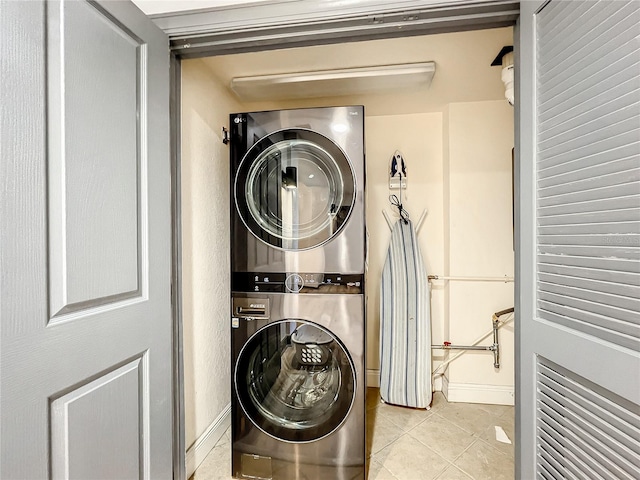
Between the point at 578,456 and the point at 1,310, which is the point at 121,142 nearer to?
the point at 1,310

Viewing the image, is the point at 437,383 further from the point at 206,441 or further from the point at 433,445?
the point at 206,441

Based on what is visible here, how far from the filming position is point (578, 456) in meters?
0.83

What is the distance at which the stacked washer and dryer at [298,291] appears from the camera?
1.46 metres

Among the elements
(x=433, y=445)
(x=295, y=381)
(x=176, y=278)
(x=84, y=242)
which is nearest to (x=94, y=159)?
(x=84, y=242)

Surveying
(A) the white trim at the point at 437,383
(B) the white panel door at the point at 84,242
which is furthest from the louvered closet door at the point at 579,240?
(A) the white trim at the point at 437,383

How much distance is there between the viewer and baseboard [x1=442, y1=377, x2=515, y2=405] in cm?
225

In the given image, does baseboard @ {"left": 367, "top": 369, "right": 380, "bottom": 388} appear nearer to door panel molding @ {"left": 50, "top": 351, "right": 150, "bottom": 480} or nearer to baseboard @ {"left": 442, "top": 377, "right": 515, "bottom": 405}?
baseboard @ {"left": 442, "top": 377, "right": 515, "bottom": 405}

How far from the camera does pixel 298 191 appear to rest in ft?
5.12

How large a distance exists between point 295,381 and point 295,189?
1.01m

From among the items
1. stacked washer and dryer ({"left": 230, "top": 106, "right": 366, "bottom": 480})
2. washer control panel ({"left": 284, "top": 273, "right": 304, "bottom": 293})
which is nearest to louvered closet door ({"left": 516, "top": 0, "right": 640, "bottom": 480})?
stacked washer and dryer ({"left": 230, "top": 106, "right": 366, "bottom": 480})

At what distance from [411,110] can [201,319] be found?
2.10 m

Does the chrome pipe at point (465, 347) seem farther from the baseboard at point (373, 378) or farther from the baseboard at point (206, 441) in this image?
the baseboard at point (206, 441)

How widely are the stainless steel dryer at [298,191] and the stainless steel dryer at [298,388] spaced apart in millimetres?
193

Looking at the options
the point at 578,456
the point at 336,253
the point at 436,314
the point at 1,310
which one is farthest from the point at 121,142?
the point at 436,314
